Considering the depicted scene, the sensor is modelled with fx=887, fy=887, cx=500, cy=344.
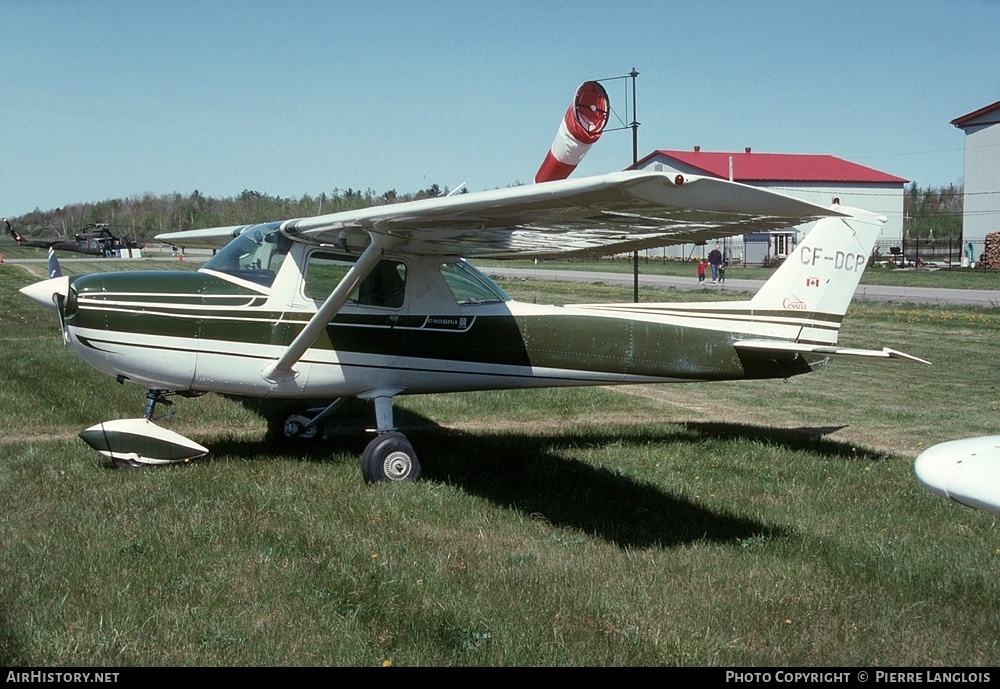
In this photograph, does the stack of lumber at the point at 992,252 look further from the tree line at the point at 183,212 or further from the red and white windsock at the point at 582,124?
the red and white windsock at the point at 582,124

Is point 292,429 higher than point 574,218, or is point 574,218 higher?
point 574,218

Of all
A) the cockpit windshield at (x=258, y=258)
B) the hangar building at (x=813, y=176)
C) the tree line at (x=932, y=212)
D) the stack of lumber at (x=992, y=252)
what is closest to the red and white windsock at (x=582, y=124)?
the cockpit windshield at (x=258, y=258)

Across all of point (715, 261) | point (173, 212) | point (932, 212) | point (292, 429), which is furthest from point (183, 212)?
point (932, 212)

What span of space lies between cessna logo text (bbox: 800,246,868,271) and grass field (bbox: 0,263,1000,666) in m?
1.87

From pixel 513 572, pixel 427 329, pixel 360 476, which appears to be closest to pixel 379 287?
pixel 427 329

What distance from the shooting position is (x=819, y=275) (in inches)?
362

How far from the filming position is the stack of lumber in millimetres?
45469

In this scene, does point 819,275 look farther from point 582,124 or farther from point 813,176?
point 813,176

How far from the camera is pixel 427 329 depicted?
802cm

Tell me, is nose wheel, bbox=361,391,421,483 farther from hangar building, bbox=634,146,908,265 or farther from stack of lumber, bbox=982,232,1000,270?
hangar building, bbox=634,146,908,265

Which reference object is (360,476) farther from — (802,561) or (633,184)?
(633,184)

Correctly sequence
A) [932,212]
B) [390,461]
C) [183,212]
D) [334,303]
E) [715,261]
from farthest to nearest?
[932,212], [183,212], [715,261], [390,461], [334,303]

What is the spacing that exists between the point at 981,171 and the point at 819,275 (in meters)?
47.9

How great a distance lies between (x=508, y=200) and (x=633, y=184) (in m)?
1.11
